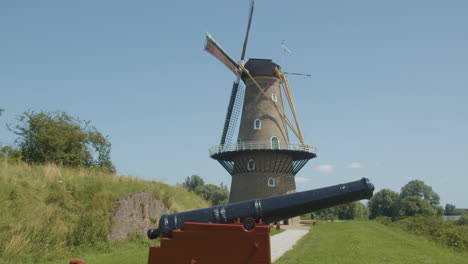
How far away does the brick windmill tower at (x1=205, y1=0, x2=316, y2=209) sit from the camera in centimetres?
3119

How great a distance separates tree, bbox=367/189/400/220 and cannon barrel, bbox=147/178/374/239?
240 ft

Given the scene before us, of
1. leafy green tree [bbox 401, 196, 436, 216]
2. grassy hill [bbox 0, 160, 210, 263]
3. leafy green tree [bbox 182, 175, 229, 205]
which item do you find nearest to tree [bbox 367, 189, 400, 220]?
leafy green tree [bbox 401, 196, 436, 216]

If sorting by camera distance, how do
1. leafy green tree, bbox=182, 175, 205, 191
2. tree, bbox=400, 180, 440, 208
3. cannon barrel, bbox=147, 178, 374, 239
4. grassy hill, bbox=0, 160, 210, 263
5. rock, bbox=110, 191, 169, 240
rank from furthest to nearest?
tree, bbox=400, 180, 440, 208, leafy green tree, bbox=182, 175, 205, 191, rock, bbox=110, 191, 169, 240, grassy hill, bbox=0, 160, 210, 263, cannon barrel, bbox=147, 178, 374, 239

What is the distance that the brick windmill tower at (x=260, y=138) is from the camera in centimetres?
3119

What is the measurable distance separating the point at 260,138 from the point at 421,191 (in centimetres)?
8044

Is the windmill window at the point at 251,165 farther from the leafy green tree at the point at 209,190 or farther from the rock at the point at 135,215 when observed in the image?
the leafy green tree at the point at 209,190

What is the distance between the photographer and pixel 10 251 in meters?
9.15

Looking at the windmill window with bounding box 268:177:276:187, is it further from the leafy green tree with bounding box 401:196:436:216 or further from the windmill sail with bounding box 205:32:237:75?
the leafy green tree with bounding box 401:196:436:216

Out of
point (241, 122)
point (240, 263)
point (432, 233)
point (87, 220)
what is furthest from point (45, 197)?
point (241, 122)

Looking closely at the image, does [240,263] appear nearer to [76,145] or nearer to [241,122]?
[76,145]

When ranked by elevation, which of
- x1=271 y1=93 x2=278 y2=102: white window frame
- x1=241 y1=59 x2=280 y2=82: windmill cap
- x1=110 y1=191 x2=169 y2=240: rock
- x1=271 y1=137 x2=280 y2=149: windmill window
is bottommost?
x1=110 y1=191 x2=169 y2=240: rock

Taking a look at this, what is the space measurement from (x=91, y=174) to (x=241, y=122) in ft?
61.8

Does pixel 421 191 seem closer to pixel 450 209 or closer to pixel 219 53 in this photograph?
pixel 450 209

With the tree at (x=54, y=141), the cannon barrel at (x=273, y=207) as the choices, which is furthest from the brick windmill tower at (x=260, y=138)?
the cannon barrel at (x=273, y=207)
